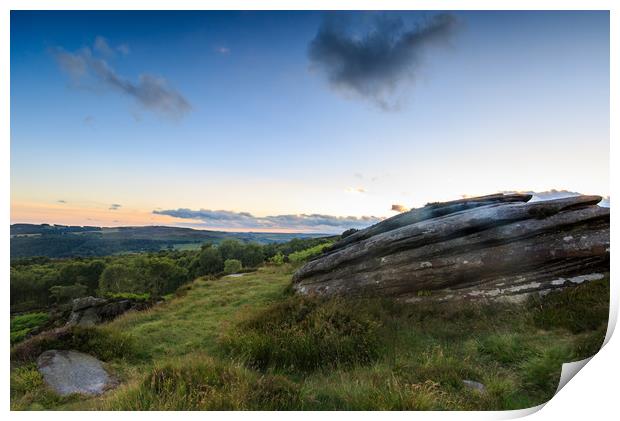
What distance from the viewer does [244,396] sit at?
198 inches

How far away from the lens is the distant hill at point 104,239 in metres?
6.59

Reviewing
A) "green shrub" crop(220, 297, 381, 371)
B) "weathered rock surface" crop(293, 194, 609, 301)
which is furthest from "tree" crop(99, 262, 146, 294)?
"weathered rock surface" crop(293, 194, 609, 301)

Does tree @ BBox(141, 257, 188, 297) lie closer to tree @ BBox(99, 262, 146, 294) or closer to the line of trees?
the line of trees

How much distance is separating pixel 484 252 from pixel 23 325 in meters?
10.0

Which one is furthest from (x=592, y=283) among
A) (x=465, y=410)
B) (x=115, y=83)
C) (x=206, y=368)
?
(x=115, y=83)

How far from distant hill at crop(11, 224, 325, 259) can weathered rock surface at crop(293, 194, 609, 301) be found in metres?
2.43

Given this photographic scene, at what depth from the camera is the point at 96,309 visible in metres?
7.56

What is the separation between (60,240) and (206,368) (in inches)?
180

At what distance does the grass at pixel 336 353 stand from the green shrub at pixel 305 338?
2cm

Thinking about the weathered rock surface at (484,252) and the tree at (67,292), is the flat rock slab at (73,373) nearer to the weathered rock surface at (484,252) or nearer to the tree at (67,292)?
the tree at (67,292)

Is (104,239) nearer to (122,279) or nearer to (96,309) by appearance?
(122,279)

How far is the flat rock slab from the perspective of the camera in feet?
18.4

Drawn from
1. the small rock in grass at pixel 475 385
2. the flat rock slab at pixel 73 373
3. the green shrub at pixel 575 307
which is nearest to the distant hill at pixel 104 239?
the flat rock slab at pixel 73 373
